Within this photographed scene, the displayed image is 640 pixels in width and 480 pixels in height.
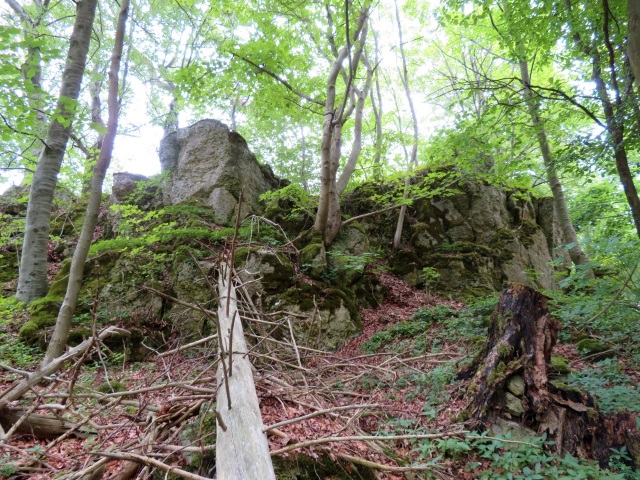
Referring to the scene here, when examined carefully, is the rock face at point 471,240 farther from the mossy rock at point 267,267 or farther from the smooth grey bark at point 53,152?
the smooth grey bark at point 53,152

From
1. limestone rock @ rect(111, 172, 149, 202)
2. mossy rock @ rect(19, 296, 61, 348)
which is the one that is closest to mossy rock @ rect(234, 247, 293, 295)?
mossy rock @ rect(19, 296, 61, 348)

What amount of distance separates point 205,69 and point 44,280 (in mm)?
6128

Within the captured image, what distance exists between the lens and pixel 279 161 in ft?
50.0

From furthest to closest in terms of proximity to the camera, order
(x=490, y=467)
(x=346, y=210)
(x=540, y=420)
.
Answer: (x=346, y=210), (x=540, y=420), (x=490, y=467)

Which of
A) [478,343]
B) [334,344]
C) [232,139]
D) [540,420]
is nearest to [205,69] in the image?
[232,139]

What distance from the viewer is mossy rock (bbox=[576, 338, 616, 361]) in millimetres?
4348

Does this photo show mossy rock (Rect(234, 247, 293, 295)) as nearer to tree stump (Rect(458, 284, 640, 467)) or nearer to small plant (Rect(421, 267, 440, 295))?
tree stump (Rect(458, 284, 640, 467))

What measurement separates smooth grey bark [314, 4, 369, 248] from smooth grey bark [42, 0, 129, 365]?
4.54m

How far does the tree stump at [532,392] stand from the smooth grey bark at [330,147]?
5195 mm

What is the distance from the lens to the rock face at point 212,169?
1075 centimetres

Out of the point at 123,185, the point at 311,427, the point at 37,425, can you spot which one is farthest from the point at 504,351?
the point at 123,185

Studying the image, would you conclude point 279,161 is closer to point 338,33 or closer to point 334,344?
point 338,33

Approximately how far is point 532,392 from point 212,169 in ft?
35.1

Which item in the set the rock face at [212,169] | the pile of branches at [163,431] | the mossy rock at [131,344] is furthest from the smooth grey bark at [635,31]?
the rock face at [212,169]
